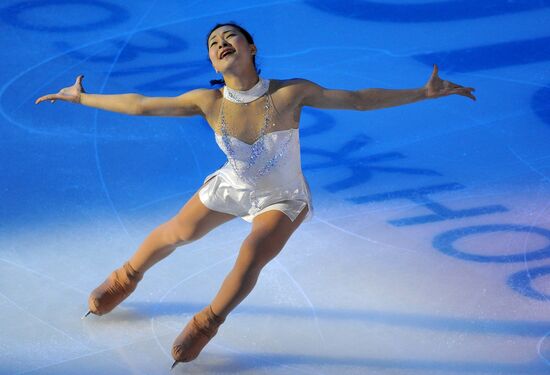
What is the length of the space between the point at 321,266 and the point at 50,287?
1199 millimetres

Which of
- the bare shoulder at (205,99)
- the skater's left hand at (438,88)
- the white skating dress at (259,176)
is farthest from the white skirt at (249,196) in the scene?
the skater's left hand at (438,88)

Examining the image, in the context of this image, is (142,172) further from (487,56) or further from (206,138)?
(487,56)

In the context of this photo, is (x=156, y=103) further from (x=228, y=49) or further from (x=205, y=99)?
(x=228, y=49)

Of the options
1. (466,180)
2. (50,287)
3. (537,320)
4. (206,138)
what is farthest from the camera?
(206,138)

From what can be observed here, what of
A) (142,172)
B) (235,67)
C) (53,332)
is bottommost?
(53,332)

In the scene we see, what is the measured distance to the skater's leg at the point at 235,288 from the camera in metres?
3.76

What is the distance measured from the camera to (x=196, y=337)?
3.79 meters

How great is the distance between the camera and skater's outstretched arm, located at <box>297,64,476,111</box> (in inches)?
146

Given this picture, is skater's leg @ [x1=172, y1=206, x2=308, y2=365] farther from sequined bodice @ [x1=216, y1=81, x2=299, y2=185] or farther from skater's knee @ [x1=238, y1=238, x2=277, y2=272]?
sequined bodice @ [x1=216, y1=81, x2=299, y2=185]

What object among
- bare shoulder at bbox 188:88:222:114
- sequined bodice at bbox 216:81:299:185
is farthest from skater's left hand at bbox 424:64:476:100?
bare shoulder at bbox 188:88:222:114

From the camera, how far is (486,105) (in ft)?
19.5

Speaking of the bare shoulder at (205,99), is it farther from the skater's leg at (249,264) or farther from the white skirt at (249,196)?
the skater's leg at (249,264)

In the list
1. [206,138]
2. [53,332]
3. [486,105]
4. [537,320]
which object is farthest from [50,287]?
[486,105]

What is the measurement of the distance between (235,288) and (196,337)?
243mm
